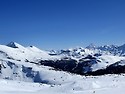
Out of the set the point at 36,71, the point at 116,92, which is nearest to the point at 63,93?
the point at 116,92

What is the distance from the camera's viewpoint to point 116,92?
2103cm

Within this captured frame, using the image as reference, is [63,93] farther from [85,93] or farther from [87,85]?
[87,85]

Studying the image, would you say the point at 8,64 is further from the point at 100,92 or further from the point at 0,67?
the point at 100,92

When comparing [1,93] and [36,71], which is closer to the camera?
[1,93]

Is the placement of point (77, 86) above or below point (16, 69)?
below

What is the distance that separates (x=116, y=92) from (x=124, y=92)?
0.54 m

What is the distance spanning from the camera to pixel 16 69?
448 ft

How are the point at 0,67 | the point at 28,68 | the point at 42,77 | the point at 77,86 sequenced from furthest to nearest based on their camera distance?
the point at 0,67 → the point at 28,68 → the point at 42,77 → the point at 77,86

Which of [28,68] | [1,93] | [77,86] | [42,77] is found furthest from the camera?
[28,68]

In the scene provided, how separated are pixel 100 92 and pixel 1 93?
262 inches

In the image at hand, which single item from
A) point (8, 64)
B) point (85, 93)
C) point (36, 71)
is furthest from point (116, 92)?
point (8, 64)

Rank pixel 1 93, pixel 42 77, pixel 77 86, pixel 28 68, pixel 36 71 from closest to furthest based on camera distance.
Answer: pixel 1 93
pixel 77 86
pixel 42 77
pixel 36 71
pixel 28 68

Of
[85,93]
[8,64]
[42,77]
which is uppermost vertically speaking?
[8,64]

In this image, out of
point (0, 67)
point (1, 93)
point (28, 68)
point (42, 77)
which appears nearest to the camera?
point (1, 93)
